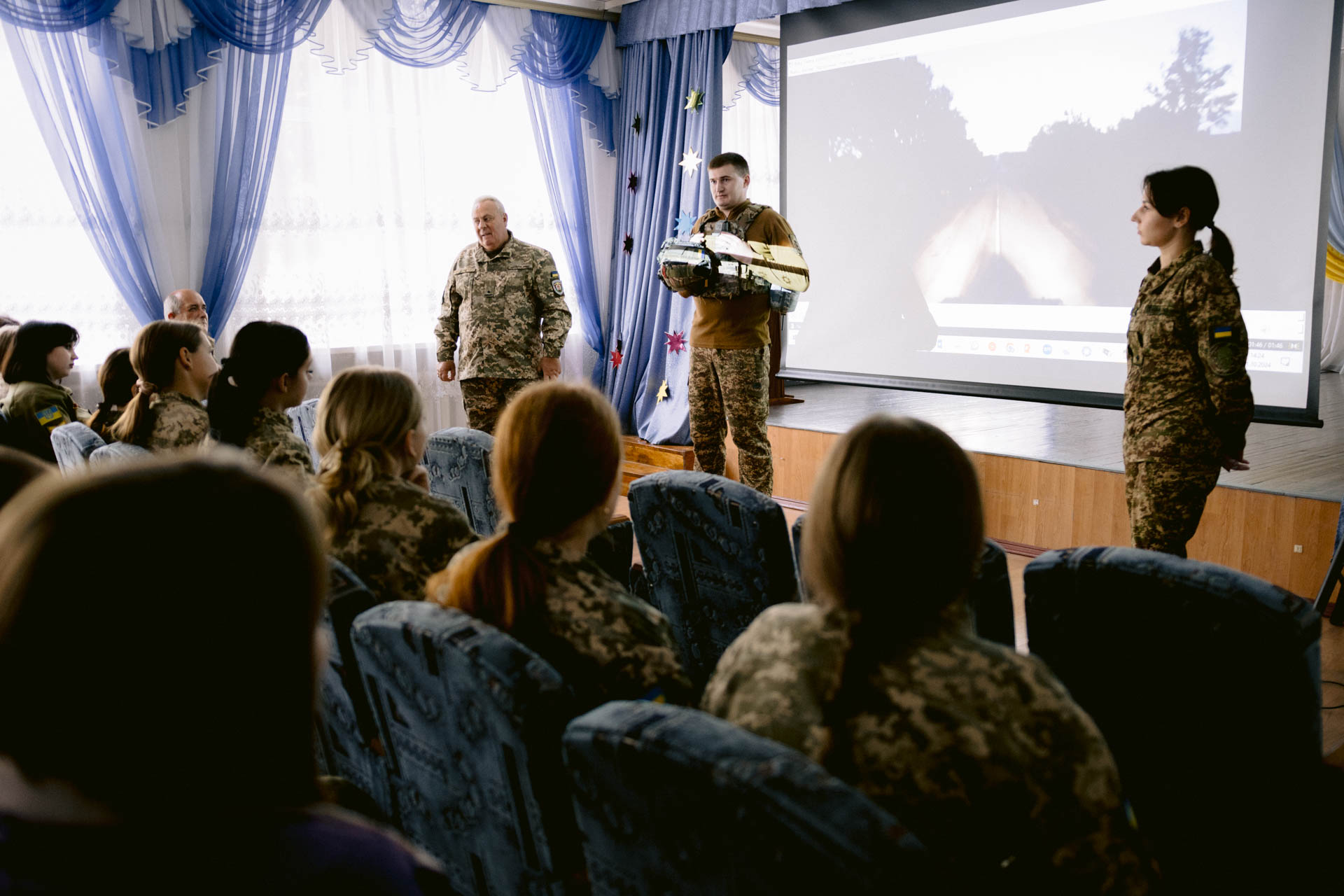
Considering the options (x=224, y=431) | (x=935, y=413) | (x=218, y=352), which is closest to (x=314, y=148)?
(x=218, y=352)

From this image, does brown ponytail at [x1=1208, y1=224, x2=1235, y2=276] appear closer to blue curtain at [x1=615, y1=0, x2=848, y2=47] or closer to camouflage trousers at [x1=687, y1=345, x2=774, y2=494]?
camouflage trousers at [x1=687, y1=345, x2=774, y2=494]

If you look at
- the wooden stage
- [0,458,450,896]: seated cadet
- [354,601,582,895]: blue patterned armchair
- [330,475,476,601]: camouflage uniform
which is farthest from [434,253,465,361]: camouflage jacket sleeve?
[0,458,450,896]: seated cadet

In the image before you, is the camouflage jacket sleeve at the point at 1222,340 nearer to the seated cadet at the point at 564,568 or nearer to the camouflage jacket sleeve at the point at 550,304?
the seated cadet at the point at 564,568

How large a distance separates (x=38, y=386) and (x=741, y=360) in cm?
249

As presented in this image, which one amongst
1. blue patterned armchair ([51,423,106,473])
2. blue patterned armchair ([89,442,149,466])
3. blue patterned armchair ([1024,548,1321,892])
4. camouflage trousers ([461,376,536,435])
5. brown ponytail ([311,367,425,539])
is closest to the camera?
blue patterned armchair ([1024,548,1321,892])

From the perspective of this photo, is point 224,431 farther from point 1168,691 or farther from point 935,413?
point 935,413

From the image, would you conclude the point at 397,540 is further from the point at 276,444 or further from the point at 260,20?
the point at 260,20

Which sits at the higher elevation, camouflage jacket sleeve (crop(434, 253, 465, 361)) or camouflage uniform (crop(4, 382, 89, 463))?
camouflage jacket sleeve (crop(434, 253, 465, 361))

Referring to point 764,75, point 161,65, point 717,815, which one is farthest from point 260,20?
point 717,815

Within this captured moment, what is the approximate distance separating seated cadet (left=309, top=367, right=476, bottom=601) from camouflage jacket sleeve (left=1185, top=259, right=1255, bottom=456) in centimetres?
192

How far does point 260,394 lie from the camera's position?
94.7 inches

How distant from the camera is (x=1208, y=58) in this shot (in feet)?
11.5

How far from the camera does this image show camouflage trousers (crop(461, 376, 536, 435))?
14.8ft

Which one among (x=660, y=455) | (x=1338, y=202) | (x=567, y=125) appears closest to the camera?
(x=660, y=455)
